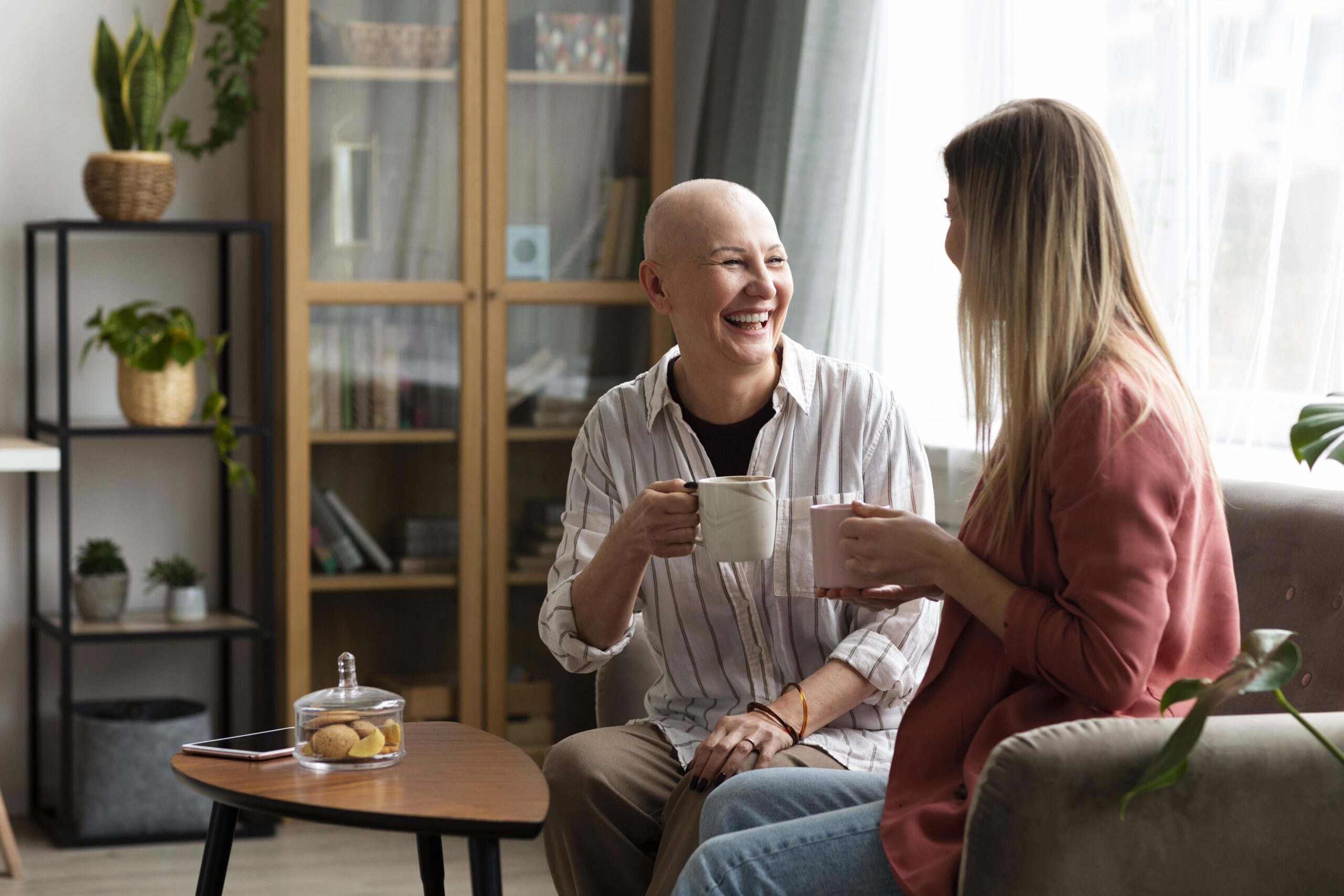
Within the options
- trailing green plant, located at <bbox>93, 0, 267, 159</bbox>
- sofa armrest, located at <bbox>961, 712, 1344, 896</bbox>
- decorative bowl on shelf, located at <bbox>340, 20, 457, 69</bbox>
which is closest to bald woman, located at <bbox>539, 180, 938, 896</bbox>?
sofa armrest, located at <bbox>961, 712, 1344, 896</bbox>

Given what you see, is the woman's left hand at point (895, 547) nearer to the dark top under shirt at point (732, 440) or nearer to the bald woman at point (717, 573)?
the bald woman at point (717, 573)

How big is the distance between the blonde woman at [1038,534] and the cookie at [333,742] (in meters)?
0.41

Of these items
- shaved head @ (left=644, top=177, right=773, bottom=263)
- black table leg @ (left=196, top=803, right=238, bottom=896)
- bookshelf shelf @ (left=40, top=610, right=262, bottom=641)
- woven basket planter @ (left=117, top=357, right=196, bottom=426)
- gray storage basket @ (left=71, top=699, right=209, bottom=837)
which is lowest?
gray storage basket @ (left=71, top=699, right=209, bottom=837)

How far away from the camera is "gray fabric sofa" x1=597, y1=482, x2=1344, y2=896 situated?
1.17 m

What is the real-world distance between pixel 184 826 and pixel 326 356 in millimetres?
1082

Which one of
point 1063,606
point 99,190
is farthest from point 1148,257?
point 99,190

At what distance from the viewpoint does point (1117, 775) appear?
3.85 ft

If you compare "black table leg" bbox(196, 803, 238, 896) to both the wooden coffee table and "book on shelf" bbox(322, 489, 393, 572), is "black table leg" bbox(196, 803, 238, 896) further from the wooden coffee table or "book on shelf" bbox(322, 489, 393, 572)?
"book on shelf" bbox(322, 489, 393, 572)

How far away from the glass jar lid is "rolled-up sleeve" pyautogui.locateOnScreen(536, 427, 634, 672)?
31cm

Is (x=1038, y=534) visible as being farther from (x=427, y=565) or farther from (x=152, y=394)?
(x=152, y=394)

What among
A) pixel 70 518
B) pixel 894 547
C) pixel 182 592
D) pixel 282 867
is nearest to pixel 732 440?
pixel 894 547

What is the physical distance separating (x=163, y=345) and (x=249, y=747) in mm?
1795

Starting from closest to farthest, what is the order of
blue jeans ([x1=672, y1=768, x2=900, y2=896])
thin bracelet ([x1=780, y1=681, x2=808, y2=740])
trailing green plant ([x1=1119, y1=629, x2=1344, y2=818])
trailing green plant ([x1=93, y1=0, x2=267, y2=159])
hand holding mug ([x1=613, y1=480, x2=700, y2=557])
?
trailing green plant ([x1=1119, y1=629, x2=1344, y2=818]), blue jeans ([x1=672, y1=768, x2=900, y2=896]), hand holding mug ([x1=613, y1=480, x2=700, y2=557]), thin bracelet ([x1=780, y1=681, x2=808, y2=740]), trailing green plant ([x1=93, y1=0, x2=267, y2=159])

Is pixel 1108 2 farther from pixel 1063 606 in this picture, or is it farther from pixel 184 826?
pixel 184 826
